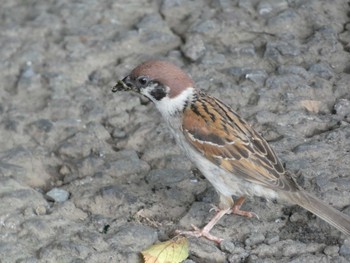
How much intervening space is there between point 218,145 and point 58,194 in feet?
3.80

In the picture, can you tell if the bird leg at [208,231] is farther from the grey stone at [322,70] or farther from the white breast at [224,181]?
the grey stone at [322,70]

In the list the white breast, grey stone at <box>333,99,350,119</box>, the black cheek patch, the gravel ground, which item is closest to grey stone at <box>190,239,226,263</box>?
the gravel ground

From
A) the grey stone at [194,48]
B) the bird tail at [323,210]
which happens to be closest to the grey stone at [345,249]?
the bird tail at [323,210]

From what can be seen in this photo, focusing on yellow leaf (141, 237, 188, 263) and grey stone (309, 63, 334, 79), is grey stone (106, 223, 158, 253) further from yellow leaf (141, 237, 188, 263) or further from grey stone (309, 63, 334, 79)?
grey stone (309, 63, 334, 79)

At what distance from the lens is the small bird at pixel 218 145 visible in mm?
4898

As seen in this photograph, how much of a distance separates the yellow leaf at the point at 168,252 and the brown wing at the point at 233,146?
0.52 metres

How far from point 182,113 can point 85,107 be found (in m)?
1.33

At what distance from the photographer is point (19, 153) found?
5758 millimetres

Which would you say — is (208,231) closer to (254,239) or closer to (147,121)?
(254,239)

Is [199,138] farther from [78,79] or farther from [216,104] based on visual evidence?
[78,79]

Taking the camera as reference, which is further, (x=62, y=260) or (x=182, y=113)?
(x=182, y=113)

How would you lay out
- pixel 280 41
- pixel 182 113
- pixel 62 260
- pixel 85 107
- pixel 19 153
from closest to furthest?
pixel 62 260
pixel 182 113
pixel 19 153
pixel 85 107
pixel 280 41

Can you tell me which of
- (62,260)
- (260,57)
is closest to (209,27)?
(260,57)

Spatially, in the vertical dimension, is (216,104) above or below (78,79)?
above
